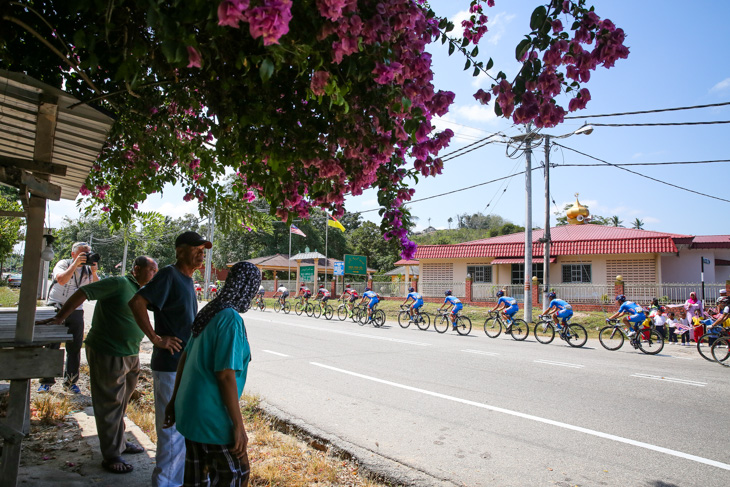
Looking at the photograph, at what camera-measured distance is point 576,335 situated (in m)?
14.0

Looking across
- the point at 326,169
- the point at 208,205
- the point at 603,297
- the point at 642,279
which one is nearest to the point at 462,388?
the point at 208,205

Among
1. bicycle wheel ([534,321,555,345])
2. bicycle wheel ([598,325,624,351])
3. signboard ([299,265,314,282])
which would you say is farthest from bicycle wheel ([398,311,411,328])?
→ signboard ([299,265,314,282])

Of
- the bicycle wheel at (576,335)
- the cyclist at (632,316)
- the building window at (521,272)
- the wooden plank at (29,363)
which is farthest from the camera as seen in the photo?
the building window at (521,272)

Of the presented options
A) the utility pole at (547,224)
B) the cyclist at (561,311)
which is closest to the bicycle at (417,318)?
the utility pole at (547,224)

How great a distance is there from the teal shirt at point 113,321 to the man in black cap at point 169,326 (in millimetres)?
586

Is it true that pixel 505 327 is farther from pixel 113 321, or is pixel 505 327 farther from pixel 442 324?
pixel 113 321

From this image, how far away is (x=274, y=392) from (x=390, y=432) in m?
2.49

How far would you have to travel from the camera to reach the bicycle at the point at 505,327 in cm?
1595

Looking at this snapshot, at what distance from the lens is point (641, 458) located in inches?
187

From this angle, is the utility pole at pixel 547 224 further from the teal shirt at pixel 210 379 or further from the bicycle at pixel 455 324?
the teal shirt at pixel 210 379

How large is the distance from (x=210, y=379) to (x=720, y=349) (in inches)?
475

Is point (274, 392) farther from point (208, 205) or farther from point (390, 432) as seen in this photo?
point (208, 205)

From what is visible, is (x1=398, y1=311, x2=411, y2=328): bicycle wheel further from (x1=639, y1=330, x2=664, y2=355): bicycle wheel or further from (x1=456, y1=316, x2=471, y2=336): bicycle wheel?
(x1=639, y1=330, x2=664, y2=355): bicycle wheel

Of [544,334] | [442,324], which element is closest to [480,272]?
[442,324]
